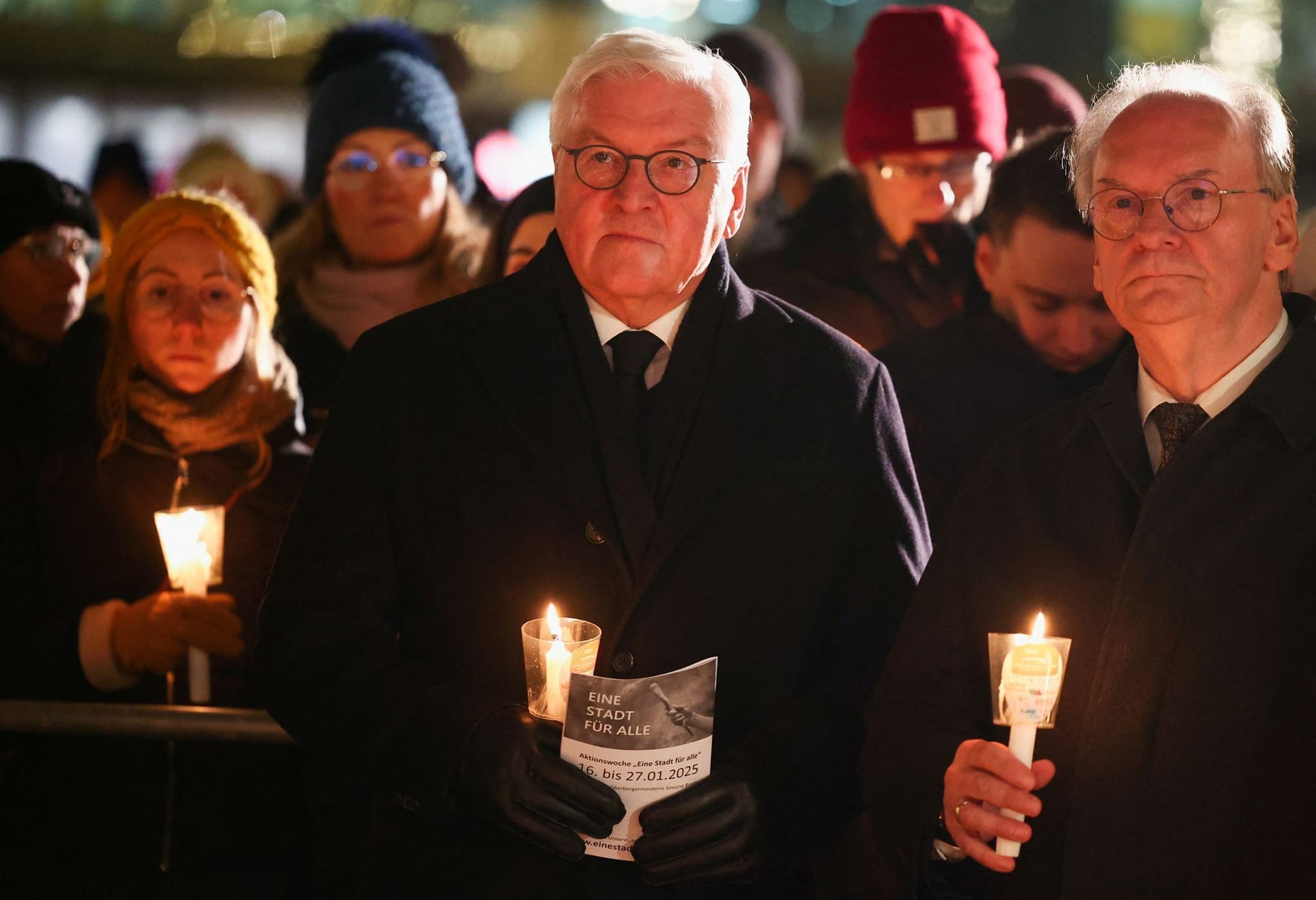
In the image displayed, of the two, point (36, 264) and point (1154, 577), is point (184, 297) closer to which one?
point (36, 264)

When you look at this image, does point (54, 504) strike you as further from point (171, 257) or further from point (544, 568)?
point (544, 568)

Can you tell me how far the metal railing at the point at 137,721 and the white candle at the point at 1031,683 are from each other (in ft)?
5.85

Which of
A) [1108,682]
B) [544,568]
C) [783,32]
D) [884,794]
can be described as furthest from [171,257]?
[783,32]

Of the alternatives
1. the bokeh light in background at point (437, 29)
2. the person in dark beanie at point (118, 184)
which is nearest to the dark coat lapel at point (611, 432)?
the person in dark beanie at point (118, 184)

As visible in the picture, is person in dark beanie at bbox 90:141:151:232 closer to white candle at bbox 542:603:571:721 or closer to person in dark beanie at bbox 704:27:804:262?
person in dark beanie at bbox 704:27:804:262

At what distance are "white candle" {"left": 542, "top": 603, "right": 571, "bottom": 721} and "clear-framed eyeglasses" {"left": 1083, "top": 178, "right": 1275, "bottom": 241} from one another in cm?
128

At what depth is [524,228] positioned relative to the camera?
453 centimetres

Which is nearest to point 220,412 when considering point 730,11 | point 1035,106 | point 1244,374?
point 1244,374

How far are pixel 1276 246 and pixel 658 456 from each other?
1247 millimetres

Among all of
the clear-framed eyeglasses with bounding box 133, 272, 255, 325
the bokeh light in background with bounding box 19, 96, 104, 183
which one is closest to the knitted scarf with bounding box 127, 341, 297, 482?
the clear-framed eyeglasses with bounding box 133, 272, 255, 325

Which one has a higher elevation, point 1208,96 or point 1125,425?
point 1208,96

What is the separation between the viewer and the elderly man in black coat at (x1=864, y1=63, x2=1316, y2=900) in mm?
2381

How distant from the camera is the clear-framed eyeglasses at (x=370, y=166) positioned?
16.6 ft

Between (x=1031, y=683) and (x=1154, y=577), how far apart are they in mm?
434
